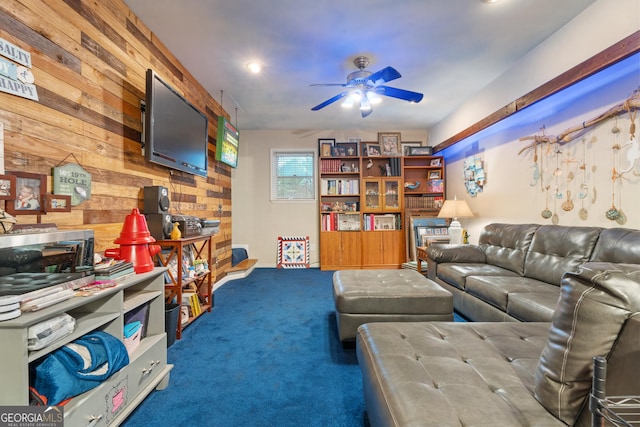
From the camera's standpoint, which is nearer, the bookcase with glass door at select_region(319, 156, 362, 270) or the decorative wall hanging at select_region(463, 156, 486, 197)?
the decorative wall hanging at select_region(463, 156, 486, 197)

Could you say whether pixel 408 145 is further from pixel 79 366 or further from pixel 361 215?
pixel 79 366

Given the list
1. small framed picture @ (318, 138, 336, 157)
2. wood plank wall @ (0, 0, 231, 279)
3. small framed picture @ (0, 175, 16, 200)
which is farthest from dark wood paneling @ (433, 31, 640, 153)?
small framed picture @ (0, 175, 16, 200)

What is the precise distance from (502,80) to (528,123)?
62cm

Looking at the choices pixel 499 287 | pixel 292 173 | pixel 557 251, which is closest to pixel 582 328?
pixel 499 287

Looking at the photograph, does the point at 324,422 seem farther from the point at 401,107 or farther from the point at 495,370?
the point at 401,107

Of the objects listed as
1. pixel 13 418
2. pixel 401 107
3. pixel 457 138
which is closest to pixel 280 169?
pixel 401 107

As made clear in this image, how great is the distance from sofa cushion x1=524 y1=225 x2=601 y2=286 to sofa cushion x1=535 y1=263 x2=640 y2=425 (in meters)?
1.69

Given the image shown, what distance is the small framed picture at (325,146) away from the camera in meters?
4.83

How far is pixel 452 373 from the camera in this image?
3.24ft

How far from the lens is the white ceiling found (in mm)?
2043

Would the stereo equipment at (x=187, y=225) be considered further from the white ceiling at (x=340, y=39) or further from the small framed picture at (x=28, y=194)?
the white ceiling at (x=340, y=39)

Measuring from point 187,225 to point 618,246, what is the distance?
324cm

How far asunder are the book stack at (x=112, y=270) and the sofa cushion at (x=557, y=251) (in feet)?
9.76

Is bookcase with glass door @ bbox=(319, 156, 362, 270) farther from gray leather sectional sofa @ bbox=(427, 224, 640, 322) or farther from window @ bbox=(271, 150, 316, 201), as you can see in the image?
gray leather sectional sofa @ bbox=(427, 224, 640, 322)
